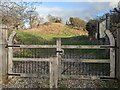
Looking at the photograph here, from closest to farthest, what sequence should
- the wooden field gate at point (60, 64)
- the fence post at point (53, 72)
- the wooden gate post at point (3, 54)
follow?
1. the fence post at point (53, 72)
2. the wooden field gate at point (60, 64)
3. the wooden gate post at point (3, 54)

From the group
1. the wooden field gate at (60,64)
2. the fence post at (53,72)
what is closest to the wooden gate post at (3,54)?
the wooden field gate at (60,64)

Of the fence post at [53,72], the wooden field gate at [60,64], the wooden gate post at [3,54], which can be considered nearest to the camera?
the fence post at [53,72]

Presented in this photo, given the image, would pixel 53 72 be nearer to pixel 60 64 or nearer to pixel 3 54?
pixel 60 64

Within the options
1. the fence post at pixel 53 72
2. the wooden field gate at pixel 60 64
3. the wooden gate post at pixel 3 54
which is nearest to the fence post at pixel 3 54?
the wooden gate post at pixel 3 54

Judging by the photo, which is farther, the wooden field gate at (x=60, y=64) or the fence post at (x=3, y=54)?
the fence post at (x=3, y=54)

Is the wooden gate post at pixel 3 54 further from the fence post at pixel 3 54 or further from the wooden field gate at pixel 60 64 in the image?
the wooden field gate at pixel 60 64

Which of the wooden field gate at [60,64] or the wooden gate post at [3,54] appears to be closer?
the wooden field gate at [60,64]

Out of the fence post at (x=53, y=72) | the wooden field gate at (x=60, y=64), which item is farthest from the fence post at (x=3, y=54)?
the fence post at (x=53, y=72)

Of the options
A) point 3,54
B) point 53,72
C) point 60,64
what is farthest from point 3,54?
point 53,72

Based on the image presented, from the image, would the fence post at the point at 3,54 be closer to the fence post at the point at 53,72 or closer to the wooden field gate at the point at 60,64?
the wooden field gate at the point at 60,64

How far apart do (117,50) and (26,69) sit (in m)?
3.14

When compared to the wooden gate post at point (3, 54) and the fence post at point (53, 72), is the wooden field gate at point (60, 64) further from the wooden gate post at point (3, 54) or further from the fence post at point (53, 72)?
the wooden gate post at point (3, 54)

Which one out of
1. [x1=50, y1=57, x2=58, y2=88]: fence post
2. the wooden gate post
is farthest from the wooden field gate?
the wooden gate post

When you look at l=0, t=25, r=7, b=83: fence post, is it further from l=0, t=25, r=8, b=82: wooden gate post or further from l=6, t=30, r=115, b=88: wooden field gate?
l=6, t=30, r=115, b=88: wooden field gate
